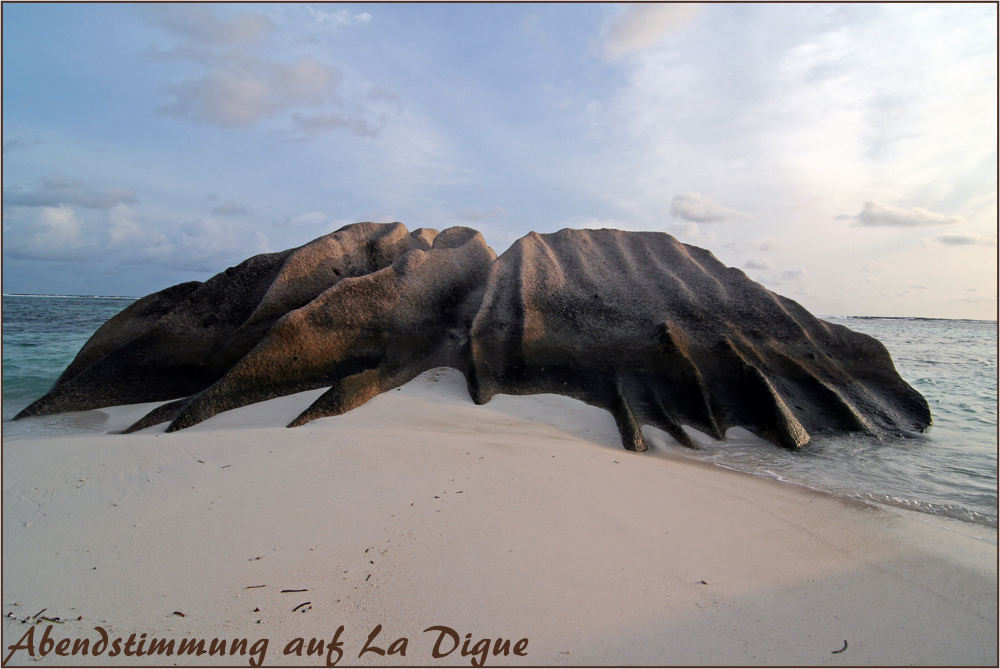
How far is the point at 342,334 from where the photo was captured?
6.92m

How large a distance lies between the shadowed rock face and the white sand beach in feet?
5.50

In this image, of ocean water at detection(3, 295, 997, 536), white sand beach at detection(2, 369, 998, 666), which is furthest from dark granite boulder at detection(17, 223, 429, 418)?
white sand beach at detection(2, 369, 998, 666)

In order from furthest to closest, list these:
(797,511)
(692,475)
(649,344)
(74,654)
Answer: (649,344)
(692,475)
(797,511)
(74,654)

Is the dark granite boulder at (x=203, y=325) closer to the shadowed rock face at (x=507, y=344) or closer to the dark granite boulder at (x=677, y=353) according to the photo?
the shadowed rock face at (x=507, y=344)

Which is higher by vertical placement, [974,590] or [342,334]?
[342,334]

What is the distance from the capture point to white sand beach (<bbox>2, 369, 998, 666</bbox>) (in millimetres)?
2102

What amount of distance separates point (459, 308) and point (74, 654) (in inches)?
252

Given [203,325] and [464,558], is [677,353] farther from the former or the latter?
[203,325]

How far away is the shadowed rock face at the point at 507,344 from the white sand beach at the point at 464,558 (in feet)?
5.50

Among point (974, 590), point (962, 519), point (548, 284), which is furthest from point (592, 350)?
point (974, 590)

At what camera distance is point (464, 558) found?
8.44 ft

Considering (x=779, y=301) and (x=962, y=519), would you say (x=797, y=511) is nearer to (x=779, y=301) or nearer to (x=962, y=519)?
(x=962, y=519)

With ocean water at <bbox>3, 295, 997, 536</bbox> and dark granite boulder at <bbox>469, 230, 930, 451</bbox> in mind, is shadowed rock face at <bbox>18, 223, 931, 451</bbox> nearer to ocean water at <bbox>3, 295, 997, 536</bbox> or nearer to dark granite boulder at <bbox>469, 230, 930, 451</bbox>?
A: dark granite boulder at <bbox>469, 230, 930, 451</bbox>

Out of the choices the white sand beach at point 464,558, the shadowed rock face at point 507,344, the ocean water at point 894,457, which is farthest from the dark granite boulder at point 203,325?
the white sand beach at point 464,558
